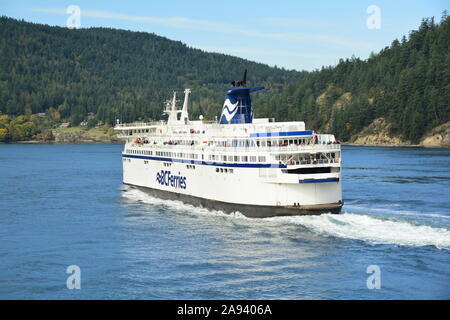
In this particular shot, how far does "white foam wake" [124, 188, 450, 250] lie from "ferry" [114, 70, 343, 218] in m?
0.65

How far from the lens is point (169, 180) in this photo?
2461 inches

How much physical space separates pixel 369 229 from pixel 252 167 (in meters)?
9.94

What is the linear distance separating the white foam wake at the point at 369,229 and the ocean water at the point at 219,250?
73mm

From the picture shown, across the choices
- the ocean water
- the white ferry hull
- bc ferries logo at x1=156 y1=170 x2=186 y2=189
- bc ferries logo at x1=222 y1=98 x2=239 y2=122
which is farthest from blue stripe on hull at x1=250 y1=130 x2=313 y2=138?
bc ferries logo at x1=156 y1=170 x2=186 y2=189

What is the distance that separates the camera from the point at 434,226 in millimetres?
44750

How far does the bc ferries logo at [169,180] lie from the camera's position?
5956cm

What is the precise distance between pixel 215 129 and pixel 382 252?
79.1 feet

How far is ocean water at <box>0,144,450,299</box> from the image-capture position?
3186 cm
